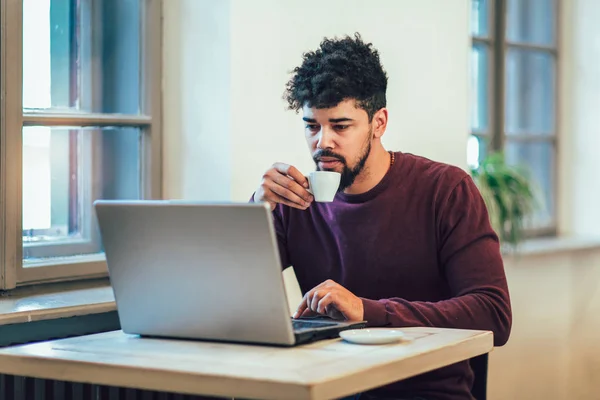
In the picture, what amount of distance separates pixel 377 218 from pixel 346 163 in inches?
6.1

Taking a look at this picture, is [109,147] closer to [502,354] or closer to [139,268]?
[139,268]

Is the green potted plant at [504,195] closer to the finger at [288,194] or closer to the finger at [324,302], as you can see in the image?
the finger at [288,194]

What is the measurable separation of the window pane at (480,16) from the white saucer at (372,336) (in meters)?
2.79

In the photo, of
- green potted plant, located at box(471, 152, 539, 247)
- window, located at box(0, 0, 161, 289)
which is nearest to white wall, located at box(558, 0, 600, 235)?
green potted plant, located at box(471, 152, 539, 247)

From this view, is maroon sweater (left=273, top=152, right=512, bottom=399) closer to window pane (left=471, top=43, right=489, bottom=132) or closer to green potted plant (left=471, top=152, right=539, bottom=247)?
green potted plant (left=471, top=152, right=539, bottom=247)

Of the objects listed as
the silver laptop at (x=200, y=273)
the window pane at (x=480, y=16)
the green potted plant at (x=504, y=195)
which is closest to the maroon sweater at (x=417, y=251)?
the silver laptop at (x=200, y=273)

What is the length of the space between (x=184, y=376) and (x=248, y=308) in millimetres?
207

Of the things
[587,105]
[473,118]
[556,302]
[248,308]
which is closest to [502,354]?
[556,302]

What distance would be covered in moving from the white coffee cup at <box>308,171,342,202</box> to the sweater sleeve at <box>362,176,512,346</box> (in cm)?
27

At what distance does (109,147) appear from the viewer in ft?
9.45

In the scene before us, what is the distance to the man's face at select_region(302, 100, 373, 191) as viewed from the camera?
2207 millimetres

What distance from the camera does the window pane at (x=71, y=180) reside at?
8.77ft

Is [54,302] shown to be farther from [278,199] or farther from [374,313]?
[374,313]

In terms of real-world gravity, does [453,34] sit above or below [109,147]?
above
